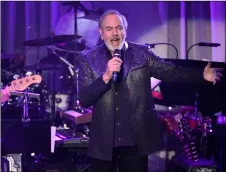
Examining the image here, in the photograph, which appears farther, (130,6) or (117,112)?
(130,6)

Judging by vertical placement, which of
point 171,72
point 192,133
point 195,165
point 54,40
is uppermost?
point 54,40

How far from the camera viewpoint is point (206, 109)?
12.9ft

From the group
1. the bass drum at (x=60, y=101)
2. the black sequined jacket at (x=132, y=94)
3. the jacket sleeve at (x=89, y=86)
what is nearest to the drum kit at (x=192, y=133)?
the black sequined jacket at (x=132, y=94)

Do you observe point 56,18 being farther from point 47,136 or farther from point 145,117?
point 145,117

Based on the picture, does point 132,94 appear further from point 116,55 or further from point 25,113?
point 25,113

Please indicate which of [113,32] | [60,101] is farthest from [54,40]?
[113,32]

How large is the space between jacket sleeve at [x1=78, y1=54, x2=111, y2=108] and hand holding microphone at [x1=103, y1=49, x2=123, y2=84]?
4cm

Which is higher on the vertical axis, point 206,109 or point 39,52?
point 39,52

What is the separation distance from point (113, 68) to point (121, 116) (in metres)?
0.35

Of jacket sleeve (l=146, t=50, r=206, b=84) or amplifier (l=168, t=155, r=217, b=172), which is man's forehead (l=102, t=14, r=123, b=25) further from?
amplifier (l=168, t=155, r=217, b=172)

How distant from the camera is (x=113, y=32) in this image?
2555 mm

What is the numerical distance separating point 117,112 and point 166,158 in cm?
280

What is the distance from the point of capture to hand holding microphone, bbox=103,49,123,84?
2.30 meters

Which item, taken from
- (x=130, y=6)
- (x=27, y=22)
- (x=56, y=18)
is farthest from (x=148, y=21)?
(x=27, y=22)
